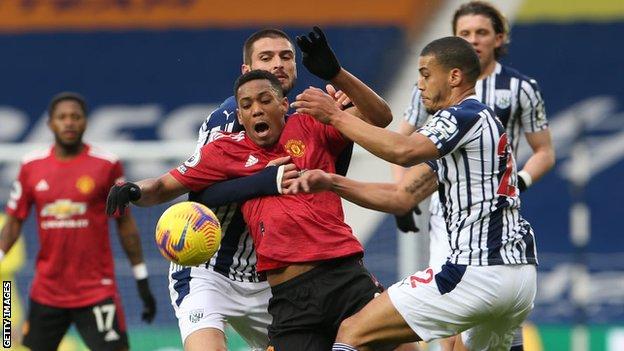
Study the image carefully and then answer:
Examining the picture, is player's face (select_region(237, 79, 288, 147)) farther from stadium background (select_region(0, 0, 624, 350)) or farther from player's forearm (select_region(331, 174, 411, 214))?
stadium background (select_region(0, 0, 624, 350))

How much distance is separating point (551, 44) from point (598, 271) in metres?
2.74

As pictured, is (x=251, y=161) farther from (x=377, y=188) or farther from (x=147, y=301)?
(x=147, y=301)

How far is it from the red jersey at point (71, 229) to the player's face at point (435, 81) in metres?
4.13

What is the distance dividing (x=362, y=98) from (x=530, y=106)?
202cm

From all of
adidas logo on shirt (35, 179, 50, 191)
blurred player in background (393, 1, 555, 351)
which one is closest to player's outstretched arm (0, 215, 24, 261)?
adidas logo on shirt (35, 179, 50, 191)

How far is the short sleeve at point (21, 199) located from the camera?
10117mm

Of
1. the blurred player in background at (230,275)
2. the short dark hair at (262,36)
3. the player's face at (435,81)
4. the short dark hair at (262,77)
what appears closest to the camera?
the player's face at (435,81)

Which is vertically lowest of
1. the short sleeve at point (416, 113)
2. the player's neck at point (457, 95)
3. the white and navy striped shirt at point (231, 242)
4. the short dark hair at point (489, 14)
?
the white and navy striped shirt at point (231, 242)

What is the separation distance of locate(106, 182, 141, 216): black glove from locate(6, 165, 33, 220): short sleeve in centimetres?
376

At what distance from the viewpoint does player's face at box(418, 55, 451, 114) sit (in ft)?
21.2

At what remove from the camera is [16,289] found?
39.9 ft

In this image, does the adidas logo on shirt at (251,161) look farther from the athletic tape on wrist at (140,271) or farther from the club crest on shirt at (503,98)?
the athletic tape on wrist at (140,271)

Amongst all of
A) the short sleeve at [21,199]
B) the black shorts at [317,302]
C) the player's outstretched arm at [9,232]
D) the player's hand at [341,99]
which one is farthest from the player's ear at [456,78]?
the player's outstretched arm at [9,232]

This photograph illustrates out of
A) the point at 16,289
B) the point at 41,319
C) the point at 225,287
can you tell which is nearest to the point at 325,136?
the point at 225,287
